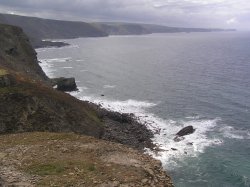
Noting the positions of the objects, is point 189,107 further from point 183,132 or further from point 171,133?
point 183,132

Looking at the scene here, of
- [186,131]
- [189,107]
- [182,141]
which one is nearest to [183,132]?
[186,131]

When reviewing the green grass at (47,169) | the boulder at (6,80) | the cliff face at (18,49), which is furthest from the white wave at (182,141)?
the cliff face at (18,49)

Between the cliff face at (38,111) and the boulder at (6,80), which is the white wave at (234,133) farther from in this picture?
the boulder at (6,80)

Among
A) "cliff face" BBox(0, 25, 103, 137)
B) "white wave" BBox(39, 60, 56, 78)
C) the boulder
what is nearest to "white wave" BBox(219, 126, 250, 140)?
"cliff face" BBox(0, 25, 103, 137)

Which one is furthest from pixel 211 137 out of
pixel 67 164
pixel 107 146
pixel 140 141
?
pixel 67 164

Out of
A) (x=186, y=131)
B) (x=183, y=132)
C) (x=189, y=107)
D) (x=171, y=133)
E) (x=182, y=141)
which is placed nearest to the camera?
(x=182, y=141)

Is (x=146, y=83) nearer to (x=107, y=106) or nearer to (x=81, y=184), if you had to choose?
(x=107, y=106)

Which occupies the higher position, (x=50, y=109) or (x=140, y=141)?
(x=50, y=109)

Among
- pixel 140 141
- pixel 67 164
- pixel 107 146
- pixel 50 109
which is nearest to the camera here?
pixel 67 164
